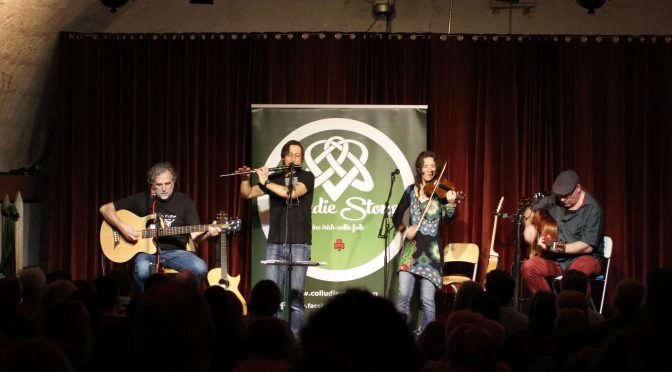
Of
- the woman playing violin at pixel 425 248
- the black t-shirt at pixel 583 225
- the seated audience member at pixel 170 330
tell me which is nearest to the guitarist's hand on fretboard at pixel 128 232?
the woman playing violin at pixel 425 248

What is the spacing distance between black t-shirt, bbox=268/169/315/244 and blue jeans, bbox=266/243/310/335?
6cm

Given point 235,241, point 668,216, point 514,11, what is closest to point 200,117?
point 235,241

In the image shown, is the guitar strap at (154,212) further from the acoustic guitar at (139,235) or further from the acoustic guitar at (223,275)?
the acoustic guitar at (223,275)

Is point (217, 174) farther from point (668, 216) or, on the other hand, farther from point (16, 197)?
point (668, 216)

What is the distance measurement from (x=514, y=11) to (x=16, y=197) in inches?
213

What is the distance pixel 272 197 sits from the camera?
8008 millimetres

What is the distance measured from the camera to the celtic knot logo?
8547 millimetres

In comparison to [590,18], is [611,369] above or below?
below

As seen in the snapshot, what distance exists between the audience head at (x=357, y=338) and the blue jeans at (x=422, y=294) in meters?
6.08

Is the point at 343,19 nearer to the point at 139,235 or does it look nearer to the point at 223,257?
the point at 223,257

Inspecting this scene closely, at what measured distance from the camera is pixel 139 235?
785 cm

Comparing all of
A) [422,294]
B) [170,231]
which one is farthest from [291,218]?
[422,294]

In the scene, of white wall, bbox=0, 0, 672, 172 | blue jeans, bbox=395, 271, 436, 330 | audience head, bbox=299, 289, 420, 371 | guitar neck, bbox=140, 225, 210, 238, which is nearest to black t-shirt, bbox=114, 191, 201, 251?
guitar neck, bbox=140, 225, 210, 238

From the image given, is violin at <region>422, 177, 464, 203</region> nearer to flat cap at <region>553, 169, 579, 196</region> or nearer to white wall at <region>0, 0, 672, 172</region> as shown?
flat cap at <region>553, 169, 579, 196</region>
